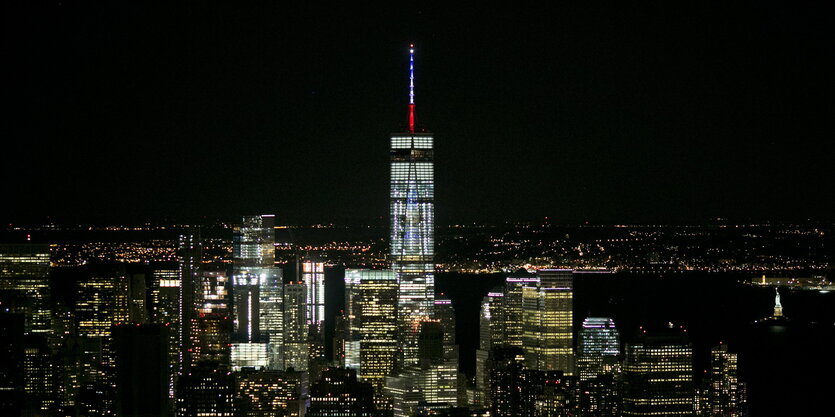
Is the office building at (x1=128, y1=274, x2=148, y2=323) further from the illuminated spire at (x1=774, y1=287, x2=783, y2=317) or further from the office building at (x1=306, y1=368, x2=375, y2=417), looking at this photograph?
the illuminated spire at (x1=774, y1=287, x2=783, y2=317)

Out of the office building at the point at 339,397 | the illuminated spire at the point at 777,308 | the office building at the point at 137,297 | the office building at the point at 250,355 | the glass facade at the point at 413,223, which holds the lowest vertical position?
the office building at the point at 339,397

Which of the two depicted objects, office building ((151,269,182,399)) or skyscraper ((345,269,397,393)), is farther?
skyscraper ((345,269,397,393))

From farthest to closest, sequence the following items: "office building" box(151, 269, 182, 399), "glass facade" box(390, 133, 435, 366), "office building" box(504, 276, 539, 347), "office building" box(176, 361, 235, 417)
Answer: "glass facade" box(390, 133, 435, 366) → "office building" box(504, 276, 539, 347) → "office building" box(151, 269, 182, 399) → "office building" box(176, 361, 235, 417)

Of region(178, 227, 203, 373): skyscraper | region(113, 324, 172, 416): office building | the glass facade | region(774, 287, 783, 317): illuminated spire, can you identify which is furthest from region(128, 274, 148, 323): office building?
region(774, 287, 783, 317): illuminated spire

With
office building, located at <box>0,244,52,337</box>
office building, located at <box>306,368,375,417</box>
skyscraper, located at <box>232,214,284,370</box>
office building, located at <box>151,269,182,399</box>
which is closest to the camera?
office building, located at <box>306,368,375,417</box>

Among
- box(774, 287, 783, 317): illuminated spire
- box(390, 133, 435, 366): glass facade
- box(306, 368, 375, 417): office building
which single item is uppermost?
box(390, 133, 435, 366): glass facade

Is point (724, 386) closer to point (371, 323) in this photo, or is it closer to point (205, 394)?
point (205, 394)

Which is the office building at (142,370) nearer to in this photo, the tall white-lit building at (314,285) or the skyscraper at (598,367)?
the tall white-lit building at (314,285)

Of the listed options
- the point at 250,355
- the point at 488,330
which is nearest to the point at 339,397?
the point at 250,355

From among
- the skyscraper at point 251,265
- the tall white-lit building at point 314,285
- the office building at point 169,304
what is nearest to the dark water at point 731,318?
the tall white-lit building at point 314,285
